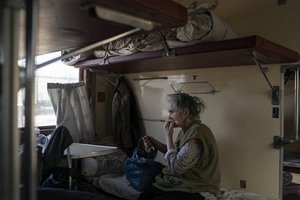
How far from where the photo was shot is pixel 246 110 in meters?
2.39

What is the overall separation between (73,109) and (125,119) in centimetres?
53

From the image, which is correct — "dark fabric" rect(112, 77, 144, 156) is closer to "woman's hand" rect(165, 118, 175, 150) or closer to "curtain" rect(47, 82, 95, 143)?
"curtain" rect(47, 82, 95, 143)

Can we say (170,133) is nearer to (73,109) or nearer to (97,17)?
(73,109)

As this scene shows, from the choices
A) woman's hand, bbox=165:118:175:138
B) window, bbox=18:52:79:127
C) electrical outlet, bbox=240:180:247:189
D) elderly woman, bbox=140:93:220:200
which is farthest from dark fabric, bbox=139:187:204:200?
window, bbox=18:52:79:127

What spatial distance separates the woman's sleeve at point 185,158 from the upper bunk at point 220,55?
0.61 meters

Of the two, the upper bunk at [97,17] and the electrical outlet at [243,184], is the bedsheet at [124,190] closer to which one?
the electrical outlet at [243,184]

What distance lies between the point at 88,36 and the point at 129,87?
2001mm

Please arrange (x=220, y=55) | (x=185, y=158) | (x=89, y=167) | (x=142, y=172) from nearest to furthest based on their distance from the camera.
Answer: (x=185, y=158)
(x=220, y=55)
(x=142, y=172)
(x=89, y=167)

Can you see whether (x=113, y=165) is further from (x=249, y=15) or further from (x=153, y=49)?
(x=249, y=15)

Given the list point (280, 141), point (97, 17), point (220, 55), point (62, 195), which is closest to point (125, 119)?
point (220, 55)

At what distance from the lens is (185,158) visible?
6.16ft

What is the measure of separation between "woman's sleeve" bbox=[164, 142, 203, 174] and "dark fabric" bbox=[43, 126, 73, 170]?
69cm

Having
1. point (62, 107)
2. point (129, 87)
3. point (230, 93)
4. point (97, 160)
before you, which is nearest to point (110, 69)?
point (129, 87)

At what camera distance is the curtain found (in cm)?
281
